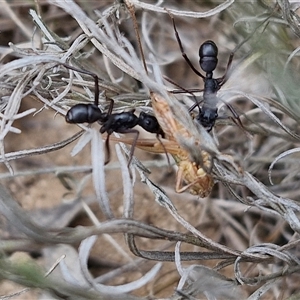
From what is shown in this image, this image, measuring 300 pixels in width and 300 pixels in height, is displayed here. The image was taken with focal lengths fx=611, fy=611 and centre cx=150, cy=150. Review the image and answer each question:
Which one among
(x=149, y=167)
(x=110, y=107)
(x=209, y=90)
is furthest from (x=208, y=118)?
(x=149, y=167)

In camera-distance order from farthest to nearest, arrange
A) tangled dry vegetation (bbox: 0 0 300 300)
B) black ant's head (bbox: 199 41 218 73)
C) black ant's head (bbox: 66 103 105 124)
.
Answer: black ant's head (bbox: 199 41 218 73) → black ant's head (bbox: 66 103 105 124) → tangled dry vegetation (bbox: 0 0 300 300)

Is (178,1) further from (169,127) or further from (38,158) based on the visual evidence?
(169,127)

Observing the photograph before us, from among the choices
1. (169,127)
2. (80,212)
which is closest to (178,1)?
(80,212)

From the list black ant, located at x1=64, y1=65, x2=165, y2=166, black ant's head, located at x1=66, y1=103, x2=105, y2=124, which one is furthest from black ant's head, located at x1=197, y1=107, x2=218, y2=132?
black ant's head, located at x1=66, y1=103, x2=105, y2=124

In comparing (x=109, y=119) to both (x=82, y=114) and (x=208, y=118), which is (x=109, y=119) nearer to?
(x=82, y=114)

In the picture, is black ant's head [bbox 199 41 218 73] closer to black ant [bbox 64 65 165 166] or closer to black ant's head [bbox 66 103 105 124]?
black ant [bbox 64 65 165 166]

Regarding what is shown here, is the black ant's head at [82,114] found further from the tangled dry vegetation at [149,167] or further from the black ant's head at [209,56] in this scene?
the black ant's head at [209,56]
